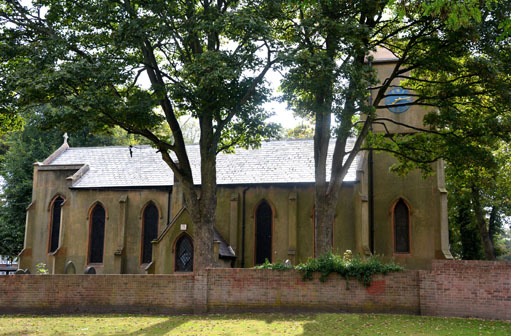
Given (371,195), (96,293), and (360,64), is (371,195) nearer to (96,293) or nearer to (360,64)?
(360,64)

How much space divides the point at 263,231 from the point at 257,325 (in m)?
13.3

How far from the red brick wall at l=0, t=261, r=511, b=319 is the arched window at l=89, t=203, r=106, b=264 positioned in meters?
12.1

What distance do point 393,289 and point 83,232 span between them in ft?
68.3

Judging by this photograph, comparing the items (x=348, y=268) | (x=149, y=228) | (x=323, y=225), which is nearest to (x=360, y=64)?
(x=323, y=225)

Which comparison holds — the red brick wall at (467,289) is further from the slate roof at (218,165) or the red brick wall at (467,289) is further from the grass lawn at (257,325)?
the slate roof at (218,165)

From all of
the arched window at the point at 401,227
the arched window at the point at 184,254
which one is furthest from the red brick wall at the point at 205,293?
the arched window at the point at 401,227

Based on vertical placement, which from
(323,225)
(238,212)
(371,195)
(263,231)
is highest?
(371,195)

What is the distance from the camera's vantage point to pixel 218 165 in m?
31.4

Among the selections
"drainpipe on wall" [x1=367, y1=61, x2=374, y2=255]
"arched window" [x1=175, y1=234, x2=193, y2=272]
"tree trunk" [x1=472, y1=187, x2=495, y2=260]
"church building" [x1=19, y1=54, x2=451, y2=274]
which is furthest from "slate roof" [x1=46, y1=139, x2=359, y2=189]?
"tree trunk" [x1=472, y1=187, x2=495, y2=260]

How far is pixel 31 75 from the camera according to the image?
18.5 m

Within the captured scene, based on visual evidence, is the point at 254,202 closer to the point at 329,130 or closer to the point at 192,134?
the point at 329,130

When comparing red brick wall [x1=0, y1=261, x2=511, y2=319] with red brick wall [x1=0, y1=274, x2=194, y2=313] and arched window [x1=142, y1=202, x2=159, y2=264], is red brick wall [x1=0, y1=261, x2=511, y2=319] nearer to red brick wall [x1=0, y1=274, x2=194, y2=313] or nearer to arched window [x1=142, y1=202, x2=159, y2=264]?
red brick wall [x1=0, y1=274, x2=194, y2=313]

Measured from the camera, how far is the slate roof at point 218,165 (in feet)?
96.5

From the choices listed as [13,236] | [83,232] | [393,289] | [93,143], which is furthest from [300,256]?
[93,143]
